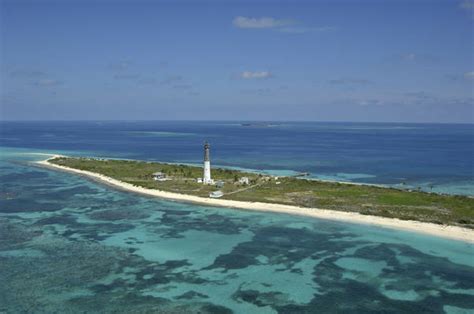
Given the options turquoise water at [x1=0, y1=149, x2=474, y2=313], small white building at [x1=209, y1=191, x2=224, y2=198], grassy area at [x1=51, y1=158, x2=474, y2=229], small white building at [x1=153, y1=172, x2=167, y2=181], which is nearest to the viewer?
turquoise water at [x1=0, y1=149, x2=474, y2=313]

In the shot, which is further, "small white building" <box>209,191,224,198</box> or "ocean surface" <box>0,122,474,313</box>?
"small white building" <box>209,191,224,198</box>

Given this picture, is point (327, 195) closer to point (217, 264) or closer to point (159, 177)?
point (159, 177)

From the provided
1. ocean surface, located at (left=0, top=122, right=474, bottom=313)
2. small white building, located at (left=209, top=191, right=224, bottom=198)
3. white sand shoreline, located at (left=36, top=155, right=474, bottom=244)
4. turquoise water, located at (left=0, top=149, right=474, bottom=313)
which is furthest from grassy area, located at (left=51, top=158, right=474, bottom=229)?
turquoise water, located at (left=0, top=149, right=474, bottom=313)

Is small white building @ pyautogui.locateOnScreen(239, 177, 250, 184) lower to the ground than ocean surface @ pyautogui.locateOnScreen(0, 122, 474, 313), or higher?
higher

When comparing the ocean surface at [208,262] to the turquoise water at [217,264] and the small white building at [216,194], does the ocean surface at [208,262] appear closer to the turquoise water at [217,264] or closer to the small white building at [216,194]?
the turquoise water at [217,264]

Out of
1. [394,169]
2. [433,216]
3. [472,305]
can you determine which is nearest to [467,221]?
[433,216]

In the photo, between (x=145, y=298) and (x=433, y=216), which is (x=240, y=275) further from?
(x=433, y=216)

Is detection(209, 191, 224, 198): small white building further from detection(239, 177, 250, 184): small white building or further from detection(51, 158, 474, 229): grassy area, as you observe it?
detection(239, 177, 250, 184): small white building

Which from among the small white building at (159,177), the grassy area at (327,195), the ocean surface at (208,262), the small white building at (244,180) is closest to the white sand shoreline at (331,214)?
the ocean surface at (208,262)
